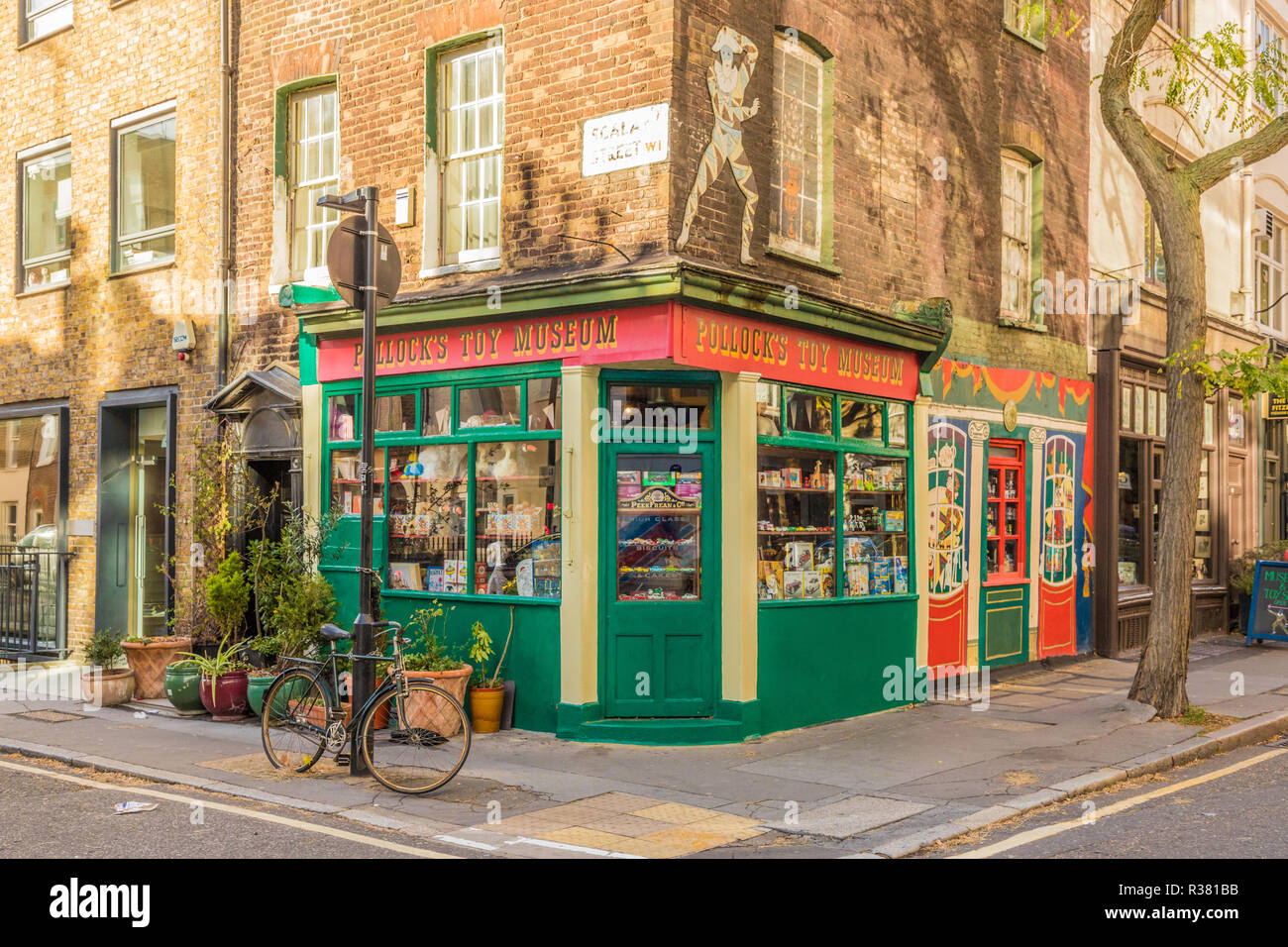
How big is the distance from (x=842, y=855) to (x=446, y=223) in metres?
6.92

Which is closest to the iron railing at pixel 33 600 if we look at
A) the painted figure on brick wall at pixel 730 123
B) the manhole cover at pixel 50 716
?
the manhole cover at pixel 50 716

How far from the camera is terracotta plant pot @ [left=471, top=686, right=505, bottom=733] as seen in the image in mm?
10258

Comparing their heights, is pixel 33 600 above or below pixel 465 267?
below

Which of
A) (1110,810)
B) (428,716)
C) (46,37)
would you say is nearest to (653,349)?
(428,716)

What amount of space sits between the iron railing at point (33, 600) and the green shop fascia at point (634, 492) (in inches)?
192

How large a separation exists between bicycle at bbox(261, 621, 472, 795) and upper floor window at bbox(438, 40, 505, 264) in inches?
162

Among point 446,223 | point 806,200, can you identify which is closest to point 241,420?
point 446,223

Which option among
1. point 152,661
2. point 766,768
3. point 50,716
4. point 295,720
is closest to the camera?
point 295,720

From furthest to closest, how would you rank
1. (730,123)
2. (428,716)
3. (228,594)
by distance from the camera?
(228,594) → (730,123) → (428,716)

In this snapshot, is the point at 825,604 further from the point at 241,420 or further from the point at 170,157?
the point at 170,157

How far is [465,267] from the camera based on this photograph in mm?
10977

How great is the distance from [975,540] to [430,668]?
636cm

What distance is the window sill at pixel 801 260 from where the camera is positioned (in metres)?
10.6

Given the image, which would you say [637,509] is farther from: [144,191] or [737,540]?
[144,191]
